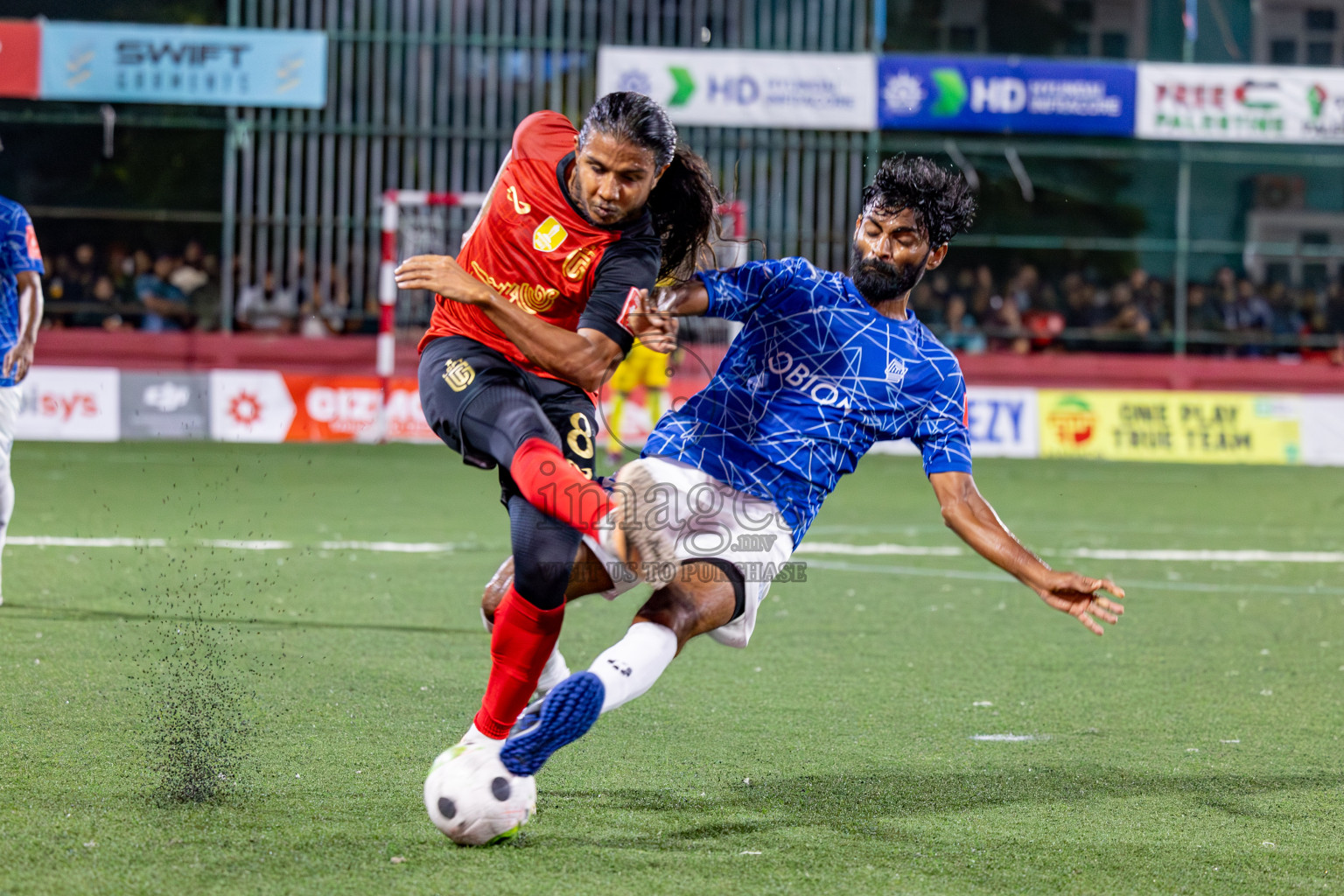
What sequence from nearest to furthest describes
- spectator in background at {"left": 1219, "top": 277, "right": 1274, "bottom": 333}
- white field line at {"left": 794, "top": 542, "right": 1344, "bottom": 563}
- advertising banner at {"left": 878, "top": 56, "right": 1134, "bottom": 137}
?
white field line at {"left": 794, "top": 542, "right": 1344, "bottom": 563}
advertising banner at {"left": 878, "top": 56, "right": 1134, "bottom": 137}
spectator in background at {"left": 1219, "top": 277, "right": 1274, "bottom": 333}

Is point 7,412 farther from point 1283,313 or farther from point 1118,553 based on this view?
point 1283,313

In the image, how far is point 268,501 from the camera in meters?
11.8

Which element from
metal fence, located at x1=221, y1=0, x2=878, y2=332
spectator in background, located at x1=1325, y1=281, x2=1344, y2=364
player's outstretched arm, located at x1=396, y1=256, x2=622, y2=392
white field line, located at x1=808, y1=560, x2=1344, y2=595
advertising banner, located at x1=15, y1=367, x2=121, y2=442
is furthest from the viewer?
spectator in background, located at x1=1325, y1=281, x2=1344, y2=364

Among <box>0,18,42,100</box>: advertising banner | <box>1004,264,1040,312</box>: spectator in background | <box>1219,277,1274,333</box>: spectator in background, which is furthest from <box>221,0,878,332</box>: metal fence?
<box>1219,277,1274,333</box>: spectator in background

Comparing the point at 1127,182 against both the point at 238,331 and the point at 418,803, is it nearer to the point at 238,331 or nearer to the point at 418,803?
the point at 238,331

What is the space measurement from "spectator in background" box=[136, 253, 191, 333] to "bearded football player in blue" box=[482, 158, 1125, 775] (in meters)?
15.5

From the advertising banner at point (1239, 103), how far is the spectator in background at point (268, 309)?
11.1 meters

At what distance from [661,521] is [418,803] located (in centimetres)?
101

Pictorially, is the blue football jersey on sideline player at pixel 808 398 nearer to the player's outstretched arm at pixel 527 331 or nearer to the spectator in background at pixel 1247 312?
the player's outstretched arm at pixel 527 331

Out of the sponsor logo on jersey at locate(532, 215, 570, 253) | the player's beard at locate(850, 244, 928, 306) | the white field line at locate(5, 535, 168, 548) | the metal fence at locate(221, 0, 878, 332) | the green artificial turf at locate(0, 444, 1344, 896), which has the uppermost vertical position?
the metal fence at locate(221, 0, 878, 332)

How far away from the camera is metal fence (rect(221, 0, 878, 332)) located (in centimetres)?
1889

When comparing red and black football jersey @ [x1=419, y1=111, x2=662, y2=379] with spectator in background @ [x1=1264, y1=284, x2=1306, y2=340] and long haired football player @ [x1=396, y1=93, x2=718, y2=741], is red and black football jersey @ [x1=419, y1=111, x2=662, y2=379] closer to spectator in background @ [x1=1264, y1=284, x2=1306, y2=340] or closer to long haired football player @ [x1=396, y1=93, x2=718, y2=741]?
long haired football player @ [x1=396, y1=93, x2=718, y2=741]

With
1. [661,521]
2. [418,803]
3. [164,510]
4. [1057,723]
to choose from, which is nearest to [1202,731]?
[1057,723]

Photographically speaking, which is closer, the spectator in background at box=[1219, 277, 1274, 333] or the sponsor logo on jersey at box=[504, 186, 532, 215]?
the sponsor logo on jersey at box=[504, 186, 532, 215]
